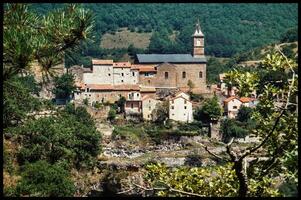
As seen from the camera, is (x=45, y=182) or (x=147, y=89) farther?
(x=147, y=89)

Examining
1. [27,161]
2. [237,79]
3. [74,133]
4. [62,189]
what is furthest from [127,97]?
[237,79]

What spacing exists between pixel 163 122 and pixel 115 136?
4.35 metres

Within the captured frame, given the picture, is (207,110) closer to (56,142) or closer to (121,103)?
(121,103)

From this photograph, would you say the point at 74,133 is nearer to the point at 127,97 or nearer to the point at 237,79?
the point at 127,97

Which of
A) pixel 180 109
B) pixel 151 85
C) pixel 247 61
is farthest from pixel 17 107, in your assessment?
pixel 247 61

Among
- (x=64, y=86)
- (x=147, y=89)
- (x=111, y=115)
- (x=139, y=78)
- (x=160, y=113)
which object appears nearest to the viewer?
(x=111, y=115)

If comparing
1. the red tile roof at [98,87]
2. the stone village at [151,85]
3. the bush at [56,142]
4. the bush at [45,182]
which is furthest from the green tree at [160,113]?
the bush at [45,182]

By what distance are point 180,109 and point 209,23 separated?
79.2m

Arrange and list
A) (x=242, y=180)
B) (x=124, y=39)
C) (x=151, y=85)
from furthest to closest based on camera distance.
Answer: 1. (x=124, y=39)
2. (x=151, y=85)
3. (x=242, y=180)

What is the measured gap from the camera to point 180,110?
41000 millimetres

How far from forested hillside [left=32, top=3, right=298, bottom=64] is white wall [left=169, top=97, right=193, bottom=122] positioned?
51068mm

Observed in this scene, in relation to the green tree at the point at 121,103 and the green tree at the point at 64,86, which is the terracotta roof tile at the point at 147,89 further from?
the green tree at the point at 64,86

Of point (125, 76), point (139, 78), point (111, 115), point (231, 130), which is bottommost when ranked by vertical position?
point (231, 130)

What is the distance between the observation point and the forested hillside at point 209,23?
102 meters
